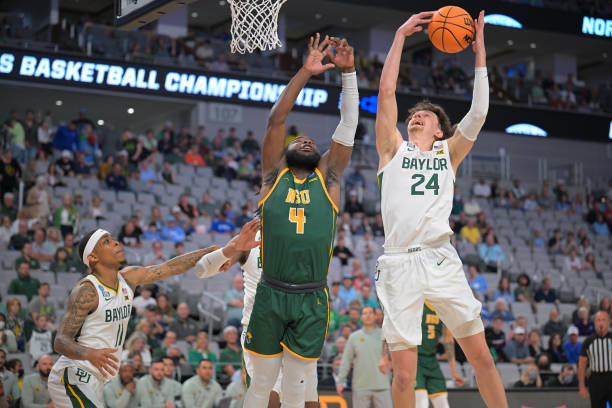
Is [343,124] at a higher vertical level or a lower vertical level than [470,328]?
Answer: higher

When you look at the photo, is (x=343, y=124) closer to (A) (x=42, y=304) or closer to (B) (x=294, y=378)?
(B) (x=294, y=378)

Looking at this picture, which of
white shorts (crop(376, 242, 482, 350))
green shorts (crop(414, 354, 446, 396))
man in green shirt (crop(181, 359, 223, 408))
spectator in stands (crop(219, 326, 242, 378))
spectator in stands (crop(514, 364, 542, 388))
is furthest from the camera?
spectator in stands (crop(514, 364, 542, 388))

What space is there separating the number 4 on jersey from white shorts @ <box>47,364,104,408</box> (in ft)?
7.10

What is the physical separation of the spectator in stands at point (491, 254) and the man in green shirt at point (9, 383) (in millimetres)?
12720

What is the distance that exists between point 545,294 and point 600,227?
629cm

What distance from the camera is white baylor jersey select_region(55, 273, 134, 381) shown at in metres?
6.39

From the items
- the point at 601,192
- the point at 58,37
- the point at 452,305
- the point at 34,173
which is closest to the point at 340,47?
the point at 452,305

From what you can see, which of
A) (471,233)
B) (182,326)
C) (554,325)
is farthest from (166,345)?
(471,233)

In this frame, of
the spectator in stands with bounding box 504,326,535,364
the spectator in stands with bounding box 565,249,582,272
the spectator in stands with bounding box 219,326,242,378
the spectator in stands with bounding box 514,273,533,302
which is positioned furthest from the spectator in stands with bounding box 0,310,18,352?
→ the spectator in stands with bounding box 565,249,582,272

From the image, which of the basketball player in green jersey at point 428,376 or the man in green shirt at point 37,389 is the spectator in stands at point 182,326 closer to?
the man in green shirt at point 37,389

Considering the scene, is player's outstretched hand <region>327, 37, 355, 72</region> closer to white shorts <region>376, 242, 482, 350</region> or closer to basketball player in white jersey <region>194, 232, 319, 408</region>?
white shorts <region>376, 242, 482, 350</region>

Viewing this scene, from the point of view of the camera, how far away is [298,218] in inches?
221

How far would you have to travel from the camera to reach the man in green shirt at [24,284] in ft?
45.1

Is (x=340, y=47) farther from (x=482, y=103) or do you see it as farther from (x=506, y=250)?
(x=506, y=250)
